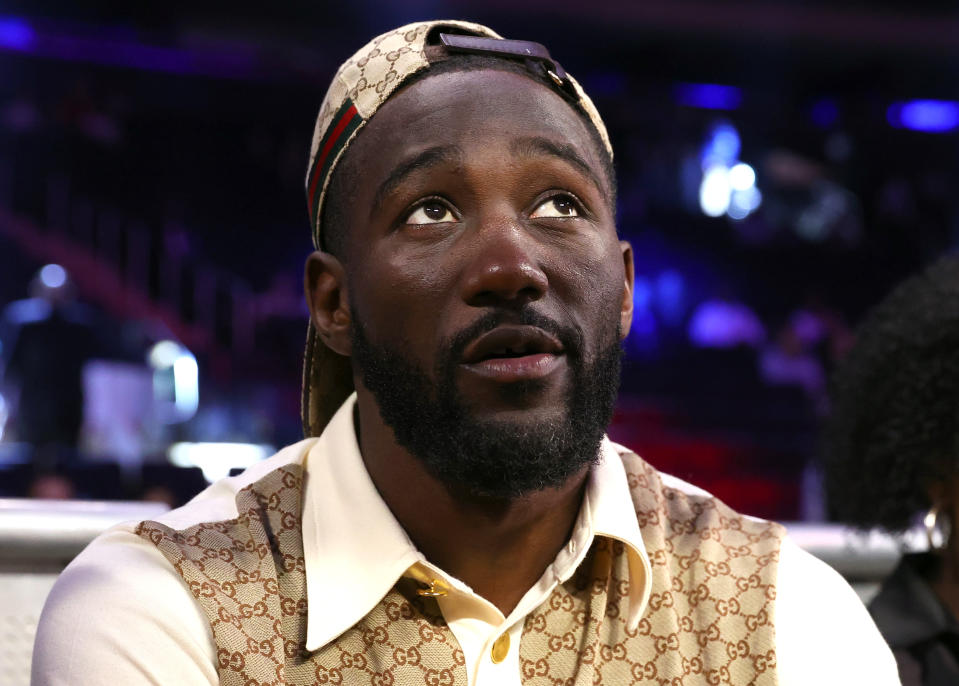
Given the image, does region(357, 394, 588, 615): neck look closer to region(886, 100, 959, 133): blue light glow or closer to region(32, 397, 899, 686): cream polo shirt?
region(32, 397, 899, 686): cream polo shirt

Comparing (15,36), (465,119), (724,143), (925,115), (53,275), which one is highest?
(465,119)

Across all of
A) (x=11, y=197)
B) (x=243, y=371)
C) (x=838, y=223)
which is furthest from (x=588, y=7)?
(x=11, y=197)

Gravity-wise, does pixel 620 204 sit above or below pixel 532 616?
below

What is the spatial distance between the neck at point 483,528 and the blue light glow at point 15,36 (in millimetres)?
8906

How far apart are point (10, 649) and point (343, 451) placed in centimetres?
69

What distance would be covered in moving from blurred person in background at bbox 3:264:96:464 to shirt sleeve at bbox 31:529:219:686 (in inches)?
242

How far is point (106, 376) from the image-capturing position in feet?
25.0

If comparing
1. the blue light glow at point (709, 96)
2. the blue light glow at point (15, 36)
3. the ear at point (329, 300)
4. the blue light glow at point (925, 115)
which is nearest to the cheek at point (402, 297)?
the ear at point (329, 300)

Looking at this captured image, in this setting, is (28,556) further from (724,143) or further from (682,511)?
(724,143)

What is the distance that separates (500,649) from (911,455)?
49.6 inches

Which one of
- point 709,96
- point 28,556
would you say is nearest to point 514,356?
point 28,556

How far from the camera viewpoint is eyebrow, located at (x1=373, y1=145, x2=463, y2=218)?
1533mm

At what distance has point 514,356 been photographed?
1.42m

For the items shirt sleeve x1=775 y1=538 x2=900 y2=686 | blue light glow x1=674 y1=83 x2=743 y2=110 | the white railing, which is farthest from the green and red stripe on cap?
→ blue light glow x1=674 y1=83 x2=743 y2=110
